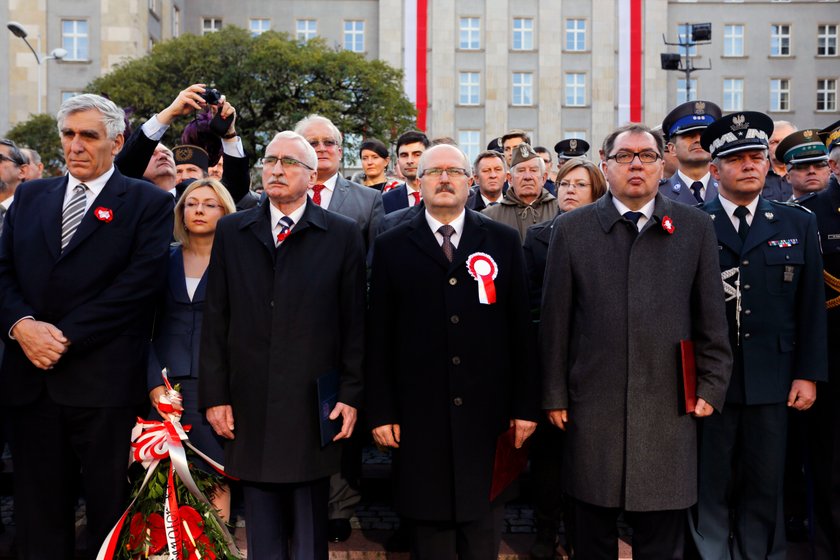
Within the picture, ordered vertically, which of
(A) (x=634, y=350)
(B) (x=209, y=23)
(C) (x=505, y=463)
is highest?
(B) (x=209, y=23)

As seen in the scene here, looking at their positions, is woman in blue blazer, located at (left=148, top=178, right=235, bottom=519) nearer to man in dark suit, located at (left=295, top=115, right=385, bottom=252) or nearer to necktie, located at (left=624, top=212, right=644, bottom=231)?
man in dark suit, located at (left=295, top=115, right=385, bottom=252)

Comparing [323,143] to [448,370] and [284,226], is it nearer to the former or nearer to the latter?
[284,226]

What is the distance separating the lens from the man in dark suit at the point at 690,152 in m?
5.38

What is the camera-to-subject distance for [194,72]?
32500 mm

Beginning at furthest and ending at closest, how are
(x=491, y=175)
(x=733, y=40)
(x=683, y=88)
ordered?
1. (x=733, y=40)
2. (x=683, y=88)
3. (x=491, y=175)

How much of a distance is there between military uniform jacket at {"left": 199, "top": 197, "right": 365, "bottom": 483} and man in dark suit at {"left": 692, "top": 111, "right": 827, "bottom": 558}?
75.3 inches

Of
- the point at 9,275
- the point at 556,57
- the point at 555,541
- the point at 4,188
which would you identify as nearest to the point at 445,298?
the point at 555,541

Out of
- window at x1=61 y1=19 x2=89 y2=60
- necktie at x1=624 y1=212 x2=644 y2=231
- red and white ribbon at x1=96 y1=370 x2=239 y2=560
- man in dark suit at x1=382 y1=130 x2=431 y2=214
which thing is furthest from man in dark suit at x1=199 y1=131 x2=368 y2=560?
window at x1=61 y1=19 x2=89 y2=60

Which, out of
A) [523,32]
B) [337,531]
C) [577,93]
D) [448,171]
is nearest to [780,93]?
[577,93]

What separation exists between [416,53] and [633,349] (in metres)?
43.1

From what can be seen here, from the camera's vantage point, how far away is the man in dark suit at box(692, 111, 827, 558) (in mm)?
4176

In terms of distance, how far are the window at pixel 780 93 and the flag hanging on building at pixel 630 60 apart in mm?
9360

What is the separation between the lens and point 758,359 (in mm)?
4156

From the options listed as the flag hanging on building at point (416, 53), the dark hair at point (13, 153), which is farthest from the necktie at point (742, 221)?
the flag hanging on building at point (416, 53)
